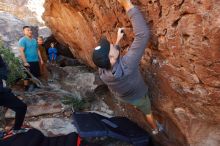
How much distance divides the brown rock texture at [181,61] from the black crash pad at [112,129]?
46cm

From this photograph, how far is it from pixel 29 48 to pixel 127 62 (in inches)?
152

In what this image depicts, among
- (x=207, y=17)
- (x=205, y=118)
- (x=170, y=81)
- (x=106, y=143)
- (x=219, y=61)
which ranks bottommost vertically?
(x=106, y=143)

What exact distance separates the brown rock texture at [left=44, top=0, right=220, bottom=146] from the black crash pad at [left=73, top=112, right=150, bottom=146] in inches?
18.2

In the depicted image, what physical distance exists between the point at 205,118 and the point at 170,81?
0.64 metres

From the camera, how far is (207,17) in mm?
3824

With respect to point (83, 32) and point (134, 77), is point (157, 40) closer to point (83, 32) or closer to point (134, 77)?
point (134, 77)

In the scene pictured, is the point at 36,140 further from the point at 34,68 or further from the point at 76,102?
the point at 34,68

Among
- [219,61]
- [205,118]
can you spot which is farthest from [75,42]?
[219,61]

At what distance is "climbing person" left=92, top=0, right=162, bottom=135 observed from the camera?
462 cm

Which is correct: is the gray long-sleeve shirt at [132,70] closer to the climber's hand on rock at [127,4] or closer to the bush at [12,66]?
the climber's hand on rock at [127,4]

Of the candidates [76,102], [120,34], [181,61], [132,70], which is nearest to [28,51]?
[76,102]

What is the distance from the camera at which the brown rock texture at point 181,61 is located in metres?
4.00

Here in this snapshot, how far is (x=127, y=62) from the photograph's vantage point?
4719mm

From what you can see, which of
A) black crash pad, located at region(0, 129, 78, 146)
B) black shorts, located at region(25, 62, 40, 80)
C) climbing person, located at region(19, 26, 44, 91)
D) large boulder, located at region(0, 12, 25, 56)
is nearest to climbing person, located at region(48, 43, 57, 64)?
large boulder, located at region(0, 12, 25, 56)
